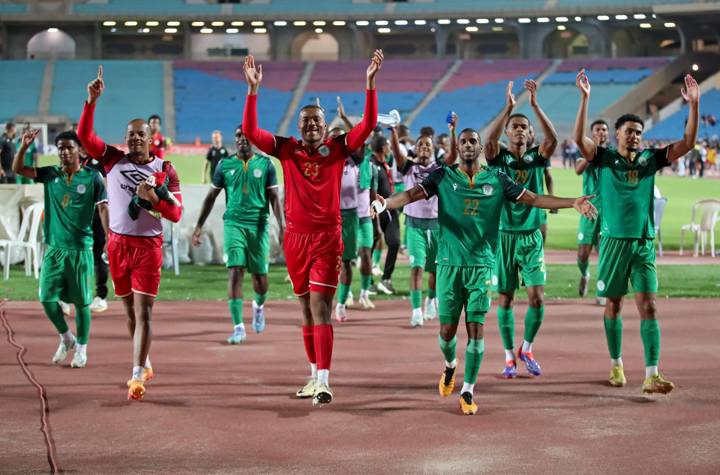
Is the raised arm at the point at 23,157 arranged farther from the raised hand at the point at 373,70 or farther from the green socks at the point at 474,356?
the green socks at the point at 474,356

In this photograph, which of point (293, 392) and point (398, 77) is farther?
→ point (398, 77)

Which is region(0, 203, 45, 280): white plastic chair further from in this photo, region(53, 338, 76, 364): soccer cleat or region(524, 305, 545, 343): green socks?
region(524, 305, 545, 343): green socks

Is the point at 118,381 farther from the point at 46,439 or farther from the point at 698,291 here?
the point at 698,291

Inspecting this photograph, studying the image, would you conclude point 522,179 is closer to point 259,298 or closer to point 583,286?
point 259,298

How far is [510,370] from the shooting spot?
9211 mm

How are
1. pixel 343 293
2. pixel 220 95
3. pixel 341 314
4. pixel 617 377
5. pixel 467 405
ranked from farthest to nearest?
pixel 220 95 < pixel 343 293 < pixel 341 314 < pixel 617 377 < pixel 467 405

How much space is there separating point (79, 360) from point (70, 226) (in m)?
1.22

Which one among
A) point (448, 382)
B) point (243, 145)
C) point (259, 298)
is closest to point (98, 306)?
point (259, 298)

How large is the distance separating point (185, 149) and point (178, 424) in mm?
53495

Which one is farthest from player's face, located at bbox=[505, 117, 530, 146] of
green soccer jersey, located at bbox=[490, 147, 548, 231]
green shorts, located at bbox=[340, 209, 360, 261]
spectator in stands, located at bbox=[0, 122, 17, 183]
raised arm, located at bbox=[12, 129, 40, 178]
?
spectator in stands, located at bbox=[0, 122, 17, 183]

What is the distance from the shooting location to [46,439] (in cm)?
696

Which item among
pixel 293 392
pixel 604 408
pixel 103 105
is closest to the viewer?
pixel 604 408

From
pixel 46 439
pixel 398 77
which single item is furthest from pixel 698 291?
pixel 398 77

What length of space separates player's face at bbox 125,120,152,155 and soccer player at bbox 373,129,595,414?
6.82 feet
